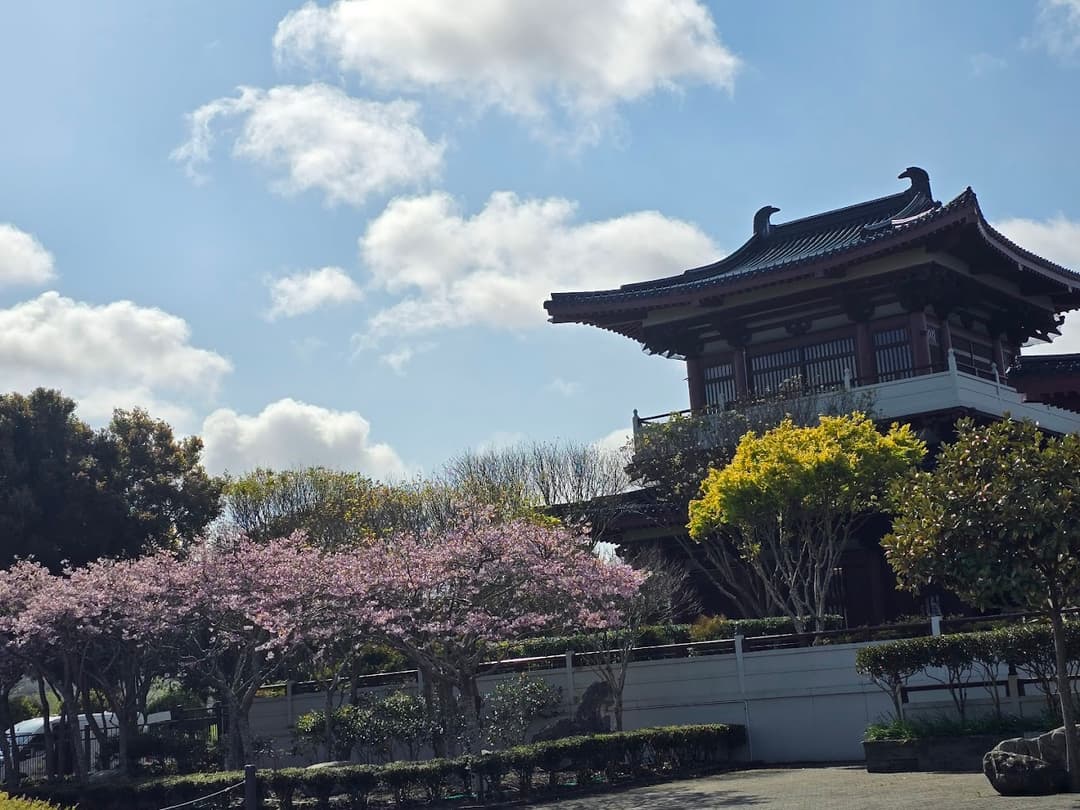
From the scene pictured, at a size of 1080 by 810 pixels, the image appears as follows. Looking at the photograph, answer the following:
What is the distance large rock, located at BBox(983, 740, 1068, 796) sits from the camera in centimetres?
1609

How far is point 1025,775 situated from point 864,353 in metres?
18.8

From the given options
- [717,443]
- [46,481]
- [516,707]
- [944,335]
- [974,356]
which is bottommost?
[516,707]

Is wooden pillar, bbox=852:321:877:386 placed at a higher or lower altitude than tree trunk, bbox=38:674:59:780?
higher

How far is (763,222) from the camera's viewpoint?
1577 inches

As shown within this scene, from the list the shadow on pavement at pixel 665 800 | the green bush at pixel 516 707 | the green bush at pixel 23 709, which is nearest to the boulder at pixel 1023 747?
the shadow on pavement at pixel 665 800

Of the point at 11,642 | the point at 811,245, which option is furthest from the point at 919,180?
the point at 11,642

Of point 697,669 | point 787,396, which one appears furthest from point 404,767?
point 787,396

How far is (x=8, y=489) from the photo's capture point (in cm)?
3447

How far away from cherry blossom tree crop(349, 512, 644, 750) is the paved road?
337 centimetres

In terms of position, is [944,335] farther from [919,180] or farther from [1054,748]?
[1054,748]

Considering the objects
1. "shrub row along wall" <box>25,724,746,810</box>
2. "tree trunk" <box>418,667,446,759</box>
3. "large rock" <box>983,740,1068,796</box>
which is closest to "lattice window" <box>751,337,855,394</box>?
"shrub row along wall" <box>25,724,746,810</box>

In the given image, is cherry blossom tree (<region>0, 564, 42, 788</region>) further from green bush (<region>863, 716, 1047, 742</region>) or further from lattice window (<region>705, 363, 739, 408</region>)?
lattice window (<region>705, 363, 739, 408</region>)

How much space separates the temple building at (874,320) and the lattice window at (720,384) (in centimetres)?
4

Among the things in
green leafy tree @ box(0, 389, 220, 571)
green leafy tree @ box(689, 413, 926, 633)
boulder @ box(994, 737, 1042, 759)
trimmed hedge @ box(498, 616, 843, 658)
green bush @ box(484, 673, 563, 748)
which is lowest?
boulder @ box(994, 737, 1042, 759)
